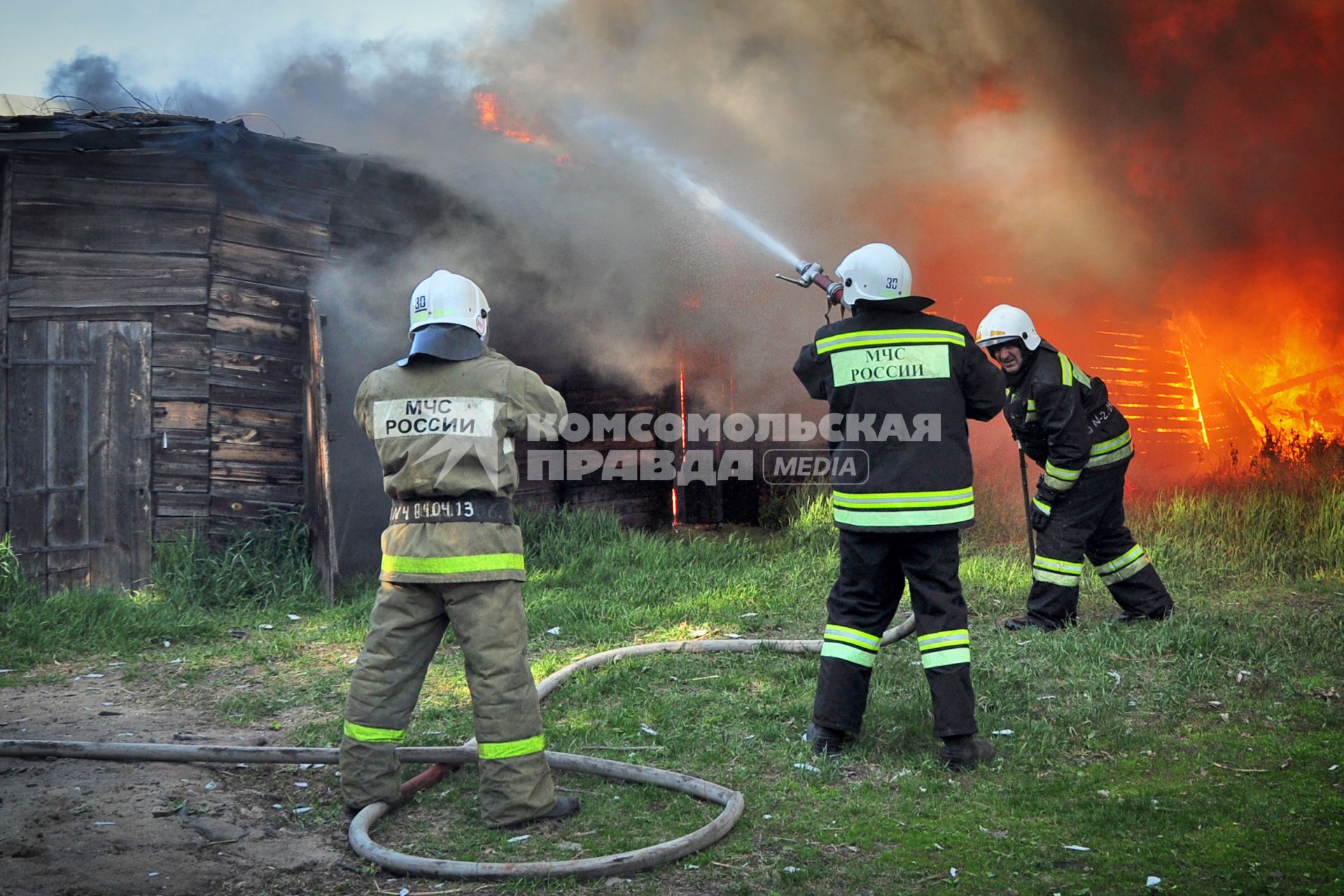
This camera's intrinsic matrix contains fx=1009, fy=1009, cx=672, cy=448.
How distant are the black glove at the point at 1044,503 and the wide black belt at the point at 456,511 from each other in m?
3.65

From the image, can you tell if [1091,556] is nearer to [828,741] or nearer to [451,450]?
[828,741]

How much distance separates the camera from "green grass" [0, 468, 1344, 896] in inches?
129

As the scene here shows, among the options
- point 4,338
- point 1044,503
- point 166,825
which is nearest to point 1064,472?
point 1044,503

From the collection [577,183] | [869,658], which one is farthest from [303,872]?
[577,183]

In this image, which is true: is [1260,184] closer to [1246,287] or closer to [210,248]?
[1246,287]

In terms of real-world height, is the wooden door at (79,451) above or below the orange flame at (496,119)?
below

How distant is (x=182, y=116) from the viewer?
6809 millimetres

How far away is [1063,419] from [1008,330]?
0.60 metres

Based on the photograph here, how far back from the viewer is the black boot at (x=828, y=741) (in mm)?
4160

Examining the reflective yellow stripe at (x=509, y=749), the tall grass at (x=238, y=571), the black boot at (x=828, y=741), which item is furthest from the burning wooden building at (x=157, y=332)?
the black boot at (x=828, y=741)

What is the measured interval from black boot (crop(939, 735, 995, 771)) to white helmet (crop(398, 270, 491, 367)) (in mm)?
2405

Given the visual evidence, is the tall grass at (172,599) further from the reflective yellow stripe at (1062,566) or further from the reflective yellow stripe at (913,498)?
the reflective yellow stripe at (1062,566)

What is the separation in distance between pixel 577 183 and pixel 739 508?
3655mm

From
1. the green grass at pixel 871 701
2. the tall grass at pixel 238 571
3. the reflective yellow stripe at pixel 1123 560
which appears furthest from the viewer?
the tall grass at pixel 238 571
